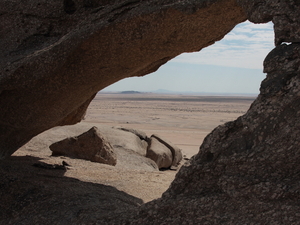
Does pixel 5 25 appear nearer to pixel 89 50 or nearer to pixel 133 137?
pixel 89 50

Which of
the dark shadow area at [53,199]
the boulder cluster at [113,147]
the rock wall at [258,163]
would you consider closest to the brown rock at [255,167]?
the rock wall at [258,163]

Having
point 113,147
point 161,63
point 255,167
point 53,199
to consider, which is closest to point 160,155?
point 113,147

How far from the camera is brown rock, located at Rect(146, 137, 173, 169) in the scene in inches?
331

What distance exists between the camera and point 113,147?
27.1ft

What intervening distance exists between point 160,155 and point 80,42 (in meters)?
5.21

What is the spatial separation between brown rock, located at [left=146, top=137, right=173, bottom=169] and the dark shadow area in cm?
395

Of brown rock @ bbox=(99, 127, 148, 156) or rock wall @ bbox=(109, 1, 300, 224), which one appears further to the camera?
brown rock @ bbox=(99, 127, 148, 156)

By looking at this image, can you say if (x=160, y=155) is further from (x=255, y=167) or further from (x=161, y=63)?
(x=255, y=167)

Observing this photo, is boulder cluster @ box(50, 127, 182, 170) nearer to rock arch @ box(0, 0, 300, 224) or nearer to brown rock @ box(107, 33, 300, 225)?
rock arch @ box(0, 0, 300, 224)

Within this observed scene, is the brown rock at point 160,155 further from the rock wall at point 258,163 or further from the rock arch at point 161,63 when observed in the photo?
the rock wall at point 258,163

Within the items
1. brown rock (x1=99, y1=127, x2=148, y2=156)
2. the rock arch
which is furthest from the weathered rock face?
brown rock (x1=99, y1=127, x2=148, y2=156)

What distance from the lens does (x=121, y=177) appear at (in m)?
5.27

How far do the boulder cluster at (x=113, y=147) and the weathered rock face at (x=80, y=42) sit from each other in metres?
1.79

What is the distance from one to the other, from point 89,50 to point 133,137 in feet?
18.0
